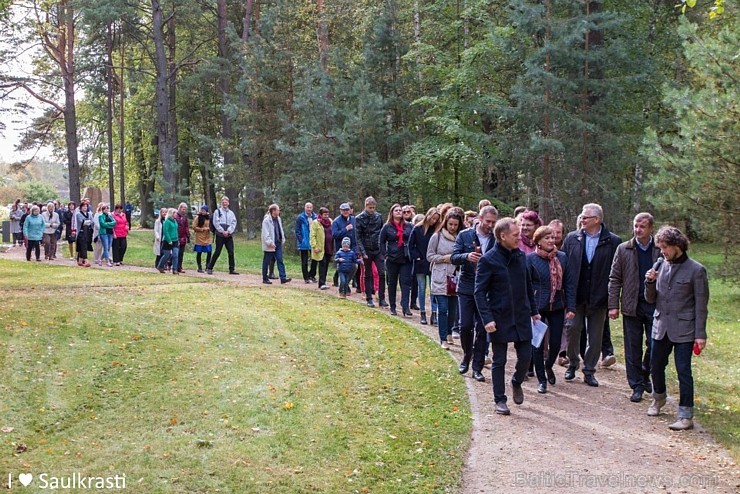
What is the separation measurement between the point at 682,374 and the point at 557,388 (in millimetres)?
1740

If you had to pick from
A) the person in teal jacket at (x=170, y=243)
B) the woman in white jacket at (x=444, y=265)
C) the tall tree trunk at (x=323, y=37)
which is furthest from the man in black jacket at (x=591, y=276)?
the tall tree trunk at (x=323, y=37)

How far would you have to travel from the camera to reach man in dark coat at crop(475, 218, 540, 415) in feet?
24.8

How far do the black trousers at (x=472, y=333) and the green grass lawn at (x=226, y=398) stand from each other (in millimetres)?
363

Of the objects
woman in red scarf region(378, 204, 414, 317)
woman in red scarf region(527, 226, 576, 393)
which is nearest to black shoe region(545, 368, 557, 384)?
woman in red scarf region(527, 226, 576, 393)

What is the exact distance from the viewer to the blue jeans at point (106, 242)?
1996cm

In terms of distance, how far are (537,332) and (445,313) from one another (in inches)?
100

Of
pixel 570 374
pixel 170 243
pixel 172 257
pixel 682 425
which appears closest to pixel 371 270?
pixel 570 374

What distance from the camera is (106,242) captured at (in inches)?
789

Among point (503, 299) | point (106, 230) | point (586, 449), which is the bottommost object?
point (586, 449)

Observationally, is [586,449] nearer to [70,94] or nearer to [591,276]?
[591,276]

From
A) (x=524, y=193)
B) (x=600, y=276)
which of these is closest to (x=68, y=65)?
(x=524, y=193)

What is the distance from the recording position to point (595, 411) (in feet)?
25.7

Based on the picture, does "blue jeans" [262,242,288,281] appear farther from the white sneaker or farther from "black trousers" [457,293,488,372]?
the white sneaker

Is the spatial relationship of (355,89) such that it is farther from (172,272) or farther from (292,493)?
(292,493)
